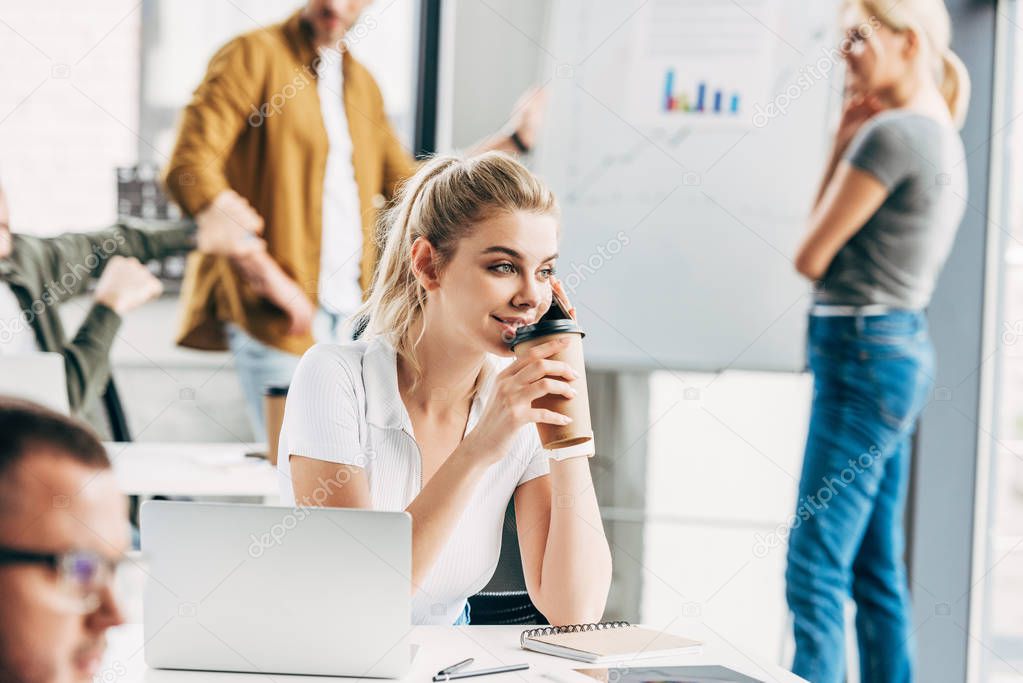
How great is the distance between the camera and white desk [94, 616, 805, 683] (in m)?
1.12

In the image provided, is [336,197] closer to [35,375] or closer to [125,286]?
[125,286]

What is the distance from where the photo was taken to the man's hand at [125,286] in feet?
10.1

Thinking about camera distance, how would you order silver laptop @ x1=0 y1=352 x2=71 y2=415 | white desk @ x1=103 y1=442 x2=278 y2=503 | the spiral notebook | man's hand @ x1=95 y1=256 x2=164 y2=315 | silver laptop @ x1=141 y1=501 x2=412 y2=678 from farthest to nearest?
man's hand @ x1=95 y1=256 x2=164 y2=315 → white desk @ x1=103 y1=442 x2=278 y2=503 → silver laptop @ x1=0 y1=352 x2=71 y2=415 → the spiral notebook → silver laptop @ x1=141 y1=501 x2=412 y2=678

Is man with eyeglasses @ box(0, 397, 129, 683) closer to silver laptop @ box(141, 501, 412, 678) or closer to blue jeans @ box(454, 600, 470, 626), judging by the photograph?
silver laptop @ box(141, 501, 412, 678)

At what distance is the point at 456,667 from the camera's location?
3.84ft

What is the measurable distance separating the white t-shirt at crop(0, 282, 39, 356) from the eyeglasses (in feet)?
8.52

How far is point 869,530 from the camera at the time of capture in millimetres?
2850

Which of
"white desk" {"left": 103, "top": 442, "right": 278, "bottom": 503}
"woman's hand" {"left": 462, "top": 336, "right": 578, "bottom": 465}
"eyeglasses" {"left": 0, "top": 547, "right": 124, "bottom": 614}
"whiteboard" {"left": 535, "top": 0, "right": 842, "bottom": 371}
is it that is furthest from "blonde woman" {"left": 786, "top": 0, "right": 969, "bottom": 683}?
"eyeglasses" {"left": 0, "top": 547, "right": 124, "bottom": 614}

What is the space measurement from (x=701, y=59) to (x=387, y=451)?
1.87 m

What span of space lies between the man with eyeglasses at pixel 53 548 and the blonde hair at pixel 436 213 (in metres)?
1.10

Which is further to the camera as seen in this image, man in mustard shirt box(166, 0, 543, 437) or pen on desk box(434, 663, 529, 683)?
man in mustard shirt box(166, 0, 543, 437)

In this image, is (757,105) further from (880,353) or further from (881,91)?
(880,353)

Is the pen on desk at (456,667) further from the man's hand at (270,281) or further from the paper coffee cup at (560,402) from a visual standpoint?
the man's hand at (270,281)

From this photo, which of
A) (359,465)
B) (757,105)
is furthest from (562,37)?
(359,465)
